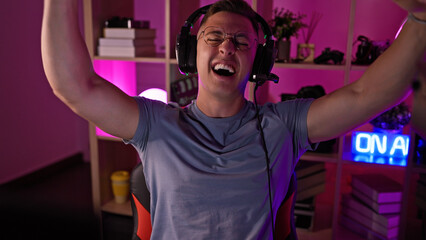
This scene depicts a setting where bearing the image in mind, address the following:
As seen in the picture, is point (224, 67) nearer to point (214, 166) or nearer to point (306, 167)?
point (214, 166)

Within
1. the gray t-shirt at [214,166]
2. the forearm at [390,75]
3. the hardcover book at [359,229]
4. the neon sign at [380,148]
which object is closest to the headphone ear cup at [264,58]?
the gray t-shirt at [214,166]

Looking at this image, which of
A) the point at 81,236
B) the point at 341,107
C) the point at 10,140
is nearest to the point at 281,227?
the point at 341,107

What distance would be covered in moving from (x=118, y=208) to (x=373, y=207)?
154 centimetres

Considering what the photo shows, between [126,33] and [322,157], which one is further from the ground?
[126,33]

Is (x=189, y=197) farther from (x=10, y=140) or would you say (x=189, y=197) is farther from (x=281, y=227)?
(x=10, y=140)

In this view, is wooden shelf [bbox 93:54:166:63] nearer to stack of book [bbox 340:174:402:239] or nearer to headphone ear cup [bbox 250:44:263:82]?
headphone ear cup [bbox 250:44:263:82]

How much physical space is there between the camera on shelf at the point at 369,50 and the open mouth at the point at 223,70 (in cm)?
107

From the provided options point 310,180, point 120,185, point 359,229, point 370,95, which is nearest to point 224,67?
point 370,95

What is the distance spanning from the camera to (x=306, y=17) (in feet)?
7.44

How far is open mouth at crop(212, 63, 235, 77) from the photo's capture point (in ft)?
3.70

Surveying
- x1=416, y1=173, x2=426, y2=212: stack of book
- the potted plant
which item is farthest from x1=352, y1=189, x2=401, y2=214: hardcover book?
x1=416, y1=173, x2=426, y2=212: stack of book

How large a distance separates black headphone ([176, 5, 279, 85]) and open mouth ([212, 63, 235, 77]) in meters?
0.08

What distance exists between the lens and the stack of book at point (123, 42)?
222cm

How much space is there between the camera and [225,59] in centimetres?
113
